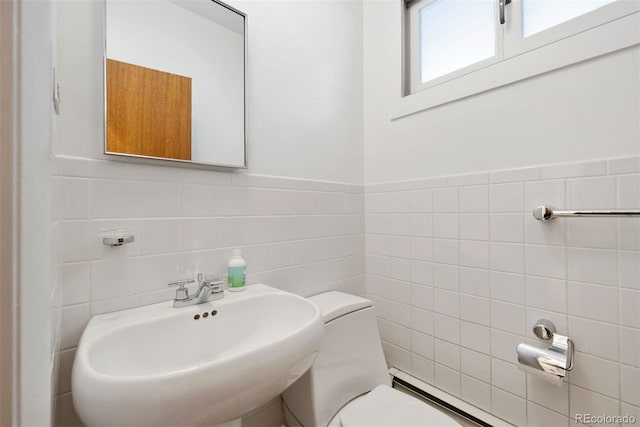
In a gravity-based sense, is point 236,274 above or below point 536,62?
below

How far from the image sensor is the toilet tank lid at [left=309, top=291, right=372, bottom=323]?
1.03 m

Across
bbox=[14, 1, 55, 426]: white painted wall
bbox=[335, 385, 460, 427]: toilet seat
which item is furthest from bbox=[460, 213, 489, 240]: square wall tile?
bbox=[14, 1, 55, 426]: white painted wall

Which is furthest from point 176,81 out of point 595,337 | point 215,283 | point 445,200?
point 595,337

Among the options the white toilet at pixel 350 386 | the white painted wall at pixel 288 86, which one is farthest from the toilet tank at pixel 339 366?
the white painted wall at pixel 288 86

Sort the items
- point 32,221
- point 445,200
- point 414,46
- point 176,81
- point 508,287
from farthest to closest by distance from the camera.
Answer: point 414,46
point 445,200
point 508,287
point 176,81
point 32,221

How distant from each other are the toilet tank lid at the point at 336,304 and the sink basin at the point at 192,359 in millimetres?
208

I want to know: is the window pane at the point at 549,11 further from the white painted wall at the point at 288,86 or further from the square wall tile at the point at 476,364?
the square wall tile at the point at 476,364

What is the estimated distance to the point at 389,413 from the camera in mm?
951

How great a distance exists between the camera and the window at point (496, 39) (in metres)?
0.86

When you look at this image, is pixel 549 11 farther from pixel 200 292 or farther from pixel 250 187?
pixel 200 292

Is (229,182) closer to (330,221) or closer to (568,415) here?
(330,221)

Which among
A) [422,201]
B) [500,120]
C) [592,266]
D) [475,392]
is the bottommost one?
[475,392]

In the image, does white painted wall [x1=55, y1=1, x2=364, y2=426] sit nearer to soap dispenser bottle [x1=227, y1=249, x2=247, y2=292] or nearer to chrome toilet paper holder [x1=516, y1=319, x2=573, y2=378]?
A: soap dispenser bottle [x1=227, y1=249, x2=247, y2=292]

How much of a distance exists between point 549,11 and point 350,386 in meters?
1.55
